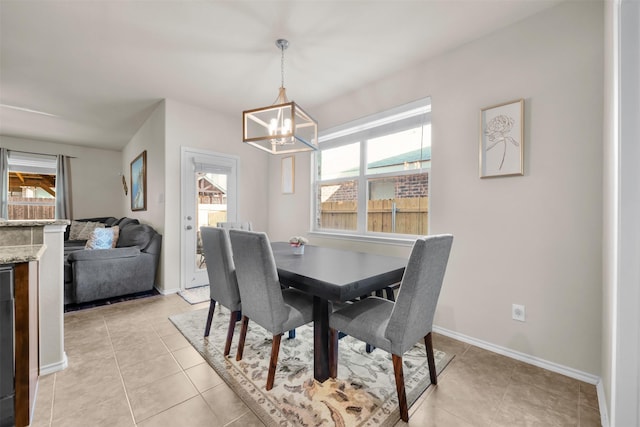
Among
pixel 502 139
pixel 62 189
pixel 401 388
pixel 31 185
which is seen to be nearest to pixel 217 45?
pixel 502 139

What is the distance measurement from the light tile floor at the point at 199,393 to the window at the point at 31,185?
514cm

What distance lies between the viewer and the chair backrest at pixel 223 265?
6.42 feet

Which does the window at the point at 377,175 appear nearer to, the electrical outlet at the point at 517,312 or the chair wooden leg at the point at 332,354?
the electrical outlet at the point at 517,312

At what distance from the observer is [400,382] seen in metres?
1.37

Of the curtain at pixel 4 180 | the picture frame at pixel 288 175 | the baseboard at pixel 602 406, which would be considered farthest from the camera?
the curtain at pixel 4 180

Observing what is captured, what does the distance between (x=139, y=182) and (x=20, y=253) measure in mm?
3745

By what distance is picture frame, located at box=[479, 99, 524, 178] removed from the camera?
1.96 metres

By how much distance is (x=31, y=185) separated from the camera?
18.3 feet

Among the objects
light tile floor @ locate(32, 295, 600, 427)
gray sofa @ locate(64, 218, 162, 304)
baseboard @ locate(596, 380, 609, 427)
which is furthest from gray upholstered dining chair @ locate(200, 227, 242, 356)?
baseboard @ locate(596, 380, 609, 427)

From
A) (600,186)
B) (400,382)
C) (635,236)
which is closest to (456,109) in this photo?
(600,186)

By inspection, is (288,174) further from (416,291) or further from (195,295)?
(416,291)

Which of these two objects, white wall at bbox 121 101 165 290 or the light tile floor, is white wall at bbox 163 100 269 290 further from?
the light tile floor

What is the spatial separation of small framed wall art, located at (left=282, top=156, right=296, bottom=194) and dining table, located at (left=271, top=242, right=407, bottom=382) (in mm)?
2122

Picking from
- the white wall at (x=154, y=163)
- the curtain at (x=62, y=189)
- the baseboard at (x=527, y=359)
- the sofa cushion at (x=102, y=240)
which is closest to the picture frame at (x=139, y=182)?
the white wall at (x=154, y=163)
